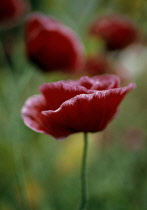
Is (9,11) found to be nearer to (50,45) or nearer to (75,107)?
(50,45)

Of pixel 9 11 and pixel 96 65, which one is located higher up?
pixel 9 11

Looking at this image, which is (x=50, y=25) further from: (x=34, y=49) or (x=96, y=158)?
(x=96, y=158)

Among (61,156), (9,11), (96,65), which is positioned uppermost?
(9,11)

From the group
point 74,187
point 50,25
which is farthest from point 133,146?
point 50,25

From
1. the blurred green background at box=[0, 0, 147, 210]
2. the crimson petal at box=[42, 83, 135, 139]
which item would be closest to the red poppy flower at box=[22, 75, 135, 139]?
the crimson petal at box=[42, 83, 135, 139]

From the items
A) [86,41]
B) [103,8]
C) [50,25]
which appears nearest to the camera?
[50,25]

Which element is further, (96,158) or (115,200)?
(96,158)

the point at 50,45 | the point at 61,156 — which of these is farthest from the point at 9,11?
the point at 61,156
